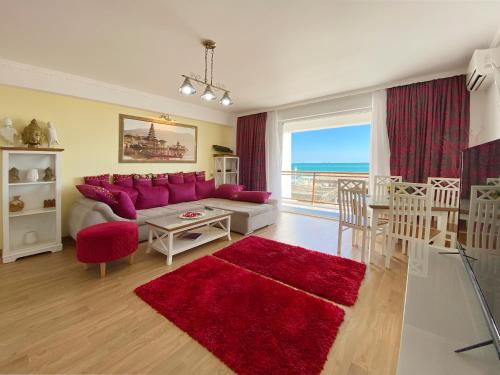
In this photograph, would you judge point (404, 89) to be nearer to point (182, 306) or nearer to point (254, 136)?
point (254, 136)

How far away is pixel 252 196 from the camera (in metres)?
4.18

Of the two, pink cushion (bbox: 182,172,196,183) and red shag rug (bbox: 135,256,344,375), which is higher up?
pink cushion (bbox: 182,172,196,183)

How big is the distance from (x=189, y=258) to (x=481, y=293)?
8.16 ft

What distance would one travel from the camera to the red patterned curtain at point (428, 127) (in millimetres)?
3020

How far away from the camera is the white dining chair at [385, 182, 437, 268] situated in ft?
7.32

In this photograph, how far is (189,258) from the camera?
8.75ft

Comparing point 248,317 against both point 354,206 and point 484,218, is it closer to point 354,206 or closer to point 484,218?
point 484,218

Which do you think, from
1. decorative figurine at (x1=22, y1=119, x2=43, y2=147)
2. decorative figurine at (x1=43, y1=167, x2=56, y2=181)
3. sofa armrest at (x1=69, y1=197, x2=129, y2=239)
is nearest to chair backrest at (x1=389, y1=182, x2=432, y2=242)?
sofa armrest at (x1=69, y1=197, x2=129, y2=239)

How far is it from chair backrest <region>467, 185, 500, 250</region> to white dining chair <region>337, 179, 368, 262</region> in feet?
4.81

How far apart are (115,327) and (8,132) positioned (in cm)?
286

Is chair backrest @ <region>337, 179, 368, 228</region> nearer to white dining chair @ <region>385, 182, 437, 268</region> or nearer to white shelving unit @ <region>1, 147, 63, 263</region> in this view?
white dining chair @ <region>385, 182, 437, 268</region>

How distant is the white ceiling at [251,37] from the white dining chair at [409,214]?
152cm

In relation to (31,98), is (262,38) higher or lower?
higher

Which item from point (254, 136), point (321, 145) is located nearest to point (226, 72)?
point (254, 136)
